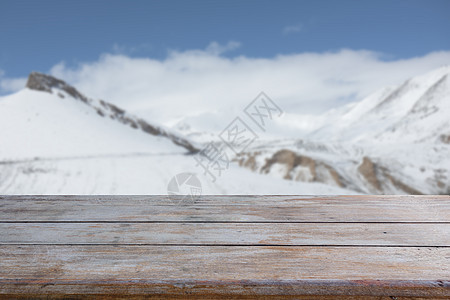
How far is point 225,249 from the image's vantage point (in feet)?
3.28

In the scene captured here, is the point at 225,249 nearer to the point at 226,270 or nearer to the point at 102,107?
the point at 226,270

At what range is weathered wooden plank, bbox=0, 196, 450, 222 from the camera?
130 cm

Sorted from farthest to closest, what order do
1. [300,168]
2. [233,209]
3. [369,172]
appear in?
[300,168] → [369,172] → [233,209]

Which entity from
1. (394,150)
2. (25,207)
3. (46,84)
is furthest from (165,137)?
(25,207)

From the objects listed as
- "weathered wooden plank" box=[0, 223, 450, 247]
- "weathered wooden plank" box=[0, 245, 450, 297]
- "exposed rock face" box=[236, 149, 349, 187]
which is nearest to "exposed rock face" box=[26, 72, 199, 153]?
"exposed rock face" box=[236, 149, 349, 187]

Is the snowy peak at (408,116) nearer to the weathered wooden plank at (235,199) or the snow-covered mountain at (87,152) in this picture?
the snow-covered mountain at (87,152)

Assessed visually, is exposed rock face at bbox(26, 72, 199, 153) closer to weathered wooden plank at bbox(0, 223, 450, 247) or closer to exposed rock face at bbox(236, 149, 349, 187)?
exposed rock face at bbox(236, 149, 349, 187)

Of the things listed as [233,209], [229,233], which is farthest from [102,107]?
[229,233]

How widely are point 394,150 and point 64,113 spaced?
35.2 feet

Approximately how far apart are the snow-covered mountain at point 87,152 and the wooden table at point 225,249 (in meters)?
5.33

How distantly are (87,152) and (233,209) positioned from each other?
888 centimetres

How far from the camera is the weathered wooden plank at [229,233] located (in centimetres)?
106

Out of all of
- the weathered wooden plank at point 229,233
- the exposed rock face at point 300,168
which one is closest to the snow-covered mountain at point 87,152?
the exposed rock face at point 300,168

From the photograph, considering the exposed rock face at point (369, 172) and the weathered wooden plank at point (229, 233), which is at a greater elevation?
the exposed rock face at point (369, 172)
